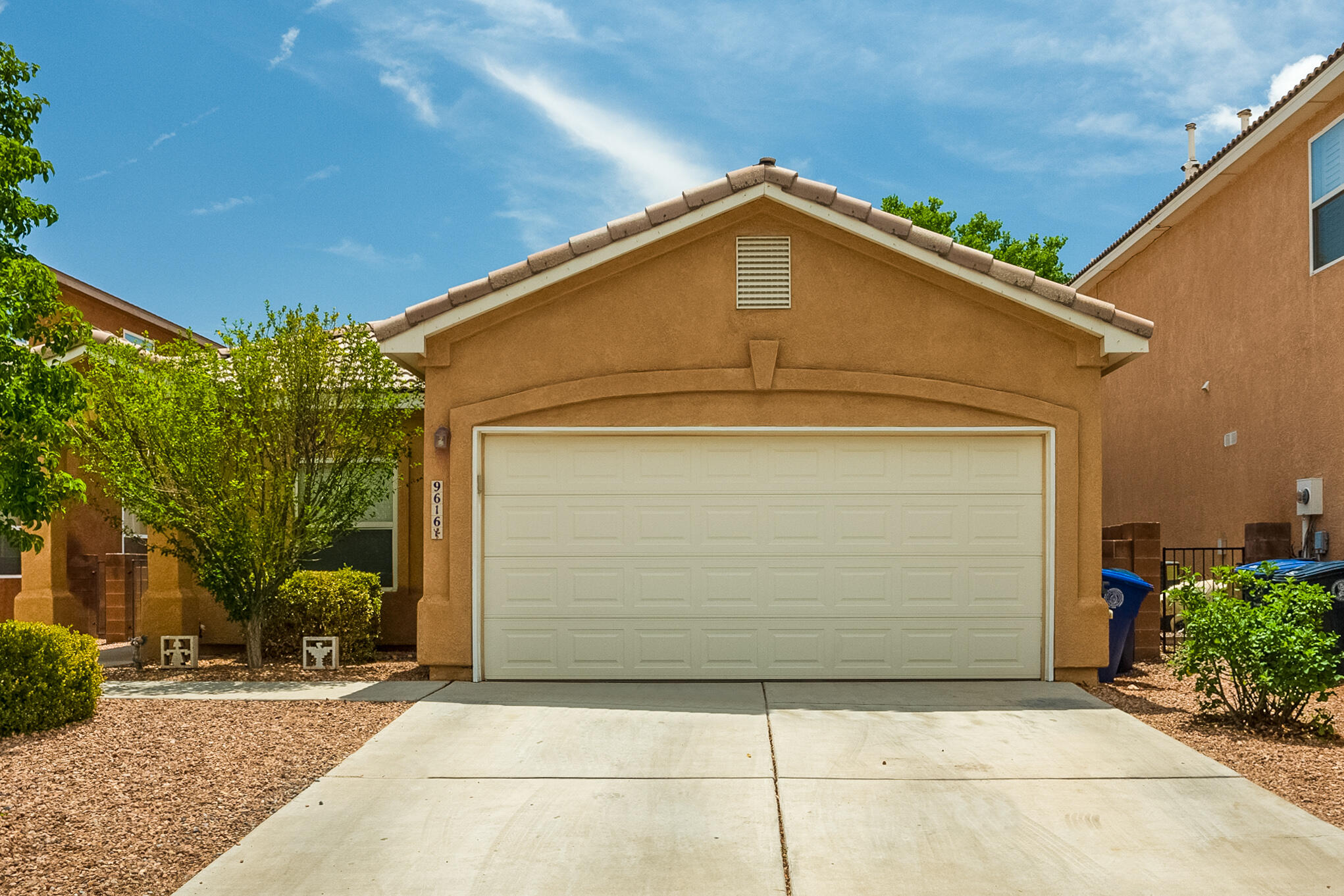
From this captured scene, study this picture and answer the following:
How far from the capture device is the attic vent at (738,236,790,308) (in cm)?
949

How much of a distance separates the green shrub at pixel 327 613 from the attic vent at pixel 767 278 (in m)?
4.81

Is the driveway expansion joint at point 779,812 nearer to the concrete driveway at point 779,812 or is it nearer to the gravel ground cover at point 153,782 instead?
the concrete driveway at point 779,812

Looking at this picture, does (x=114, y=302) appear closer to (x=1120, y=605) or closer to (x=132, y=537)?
(x=132, y=537)

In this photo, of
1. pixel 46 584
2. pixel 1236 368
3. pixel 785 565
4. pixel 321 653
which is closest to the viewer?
pixel 785 565

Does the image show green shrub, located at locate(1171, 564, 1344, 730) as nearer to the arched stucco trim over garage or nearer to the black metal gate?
the arched stucco trim over garage

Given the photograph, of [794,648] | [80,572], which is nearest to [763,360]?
[794,648]

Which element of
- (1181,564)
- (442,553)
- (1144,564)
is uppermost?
(442,553)

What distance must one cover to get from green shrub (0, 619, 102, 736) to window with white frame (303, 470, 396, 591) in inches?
150

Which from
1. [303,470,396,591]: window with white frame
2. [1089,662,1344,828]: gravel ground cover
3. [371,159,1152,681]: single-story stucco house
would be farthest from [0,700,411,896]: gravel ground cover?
[1089,662,1344,828]: gravel ground cover

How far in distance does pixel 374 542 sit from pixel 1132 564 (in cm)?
797

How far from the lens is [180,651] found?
10.7 meters

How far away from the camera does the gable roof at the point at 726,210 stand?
30.1 ft

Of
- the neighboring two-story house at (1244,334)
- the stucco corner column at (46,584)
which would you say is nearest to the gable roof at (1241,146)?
the neighboring two-story house at (1244,334)

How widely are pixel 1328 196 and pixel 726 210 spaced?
6.99 metres
